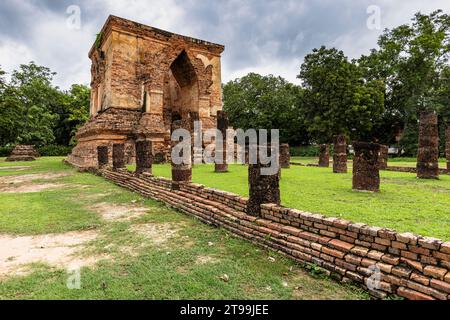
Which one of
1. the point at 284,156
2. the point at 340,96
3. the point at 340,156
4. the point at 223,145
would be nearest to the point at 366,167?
the point at 340,156

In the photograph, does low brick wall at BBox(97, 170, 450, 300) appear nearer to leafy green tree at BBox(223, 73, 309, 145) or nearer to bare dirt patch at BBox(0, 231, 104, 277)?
bare dirt patch at BBox(0, 231, 104, 277)

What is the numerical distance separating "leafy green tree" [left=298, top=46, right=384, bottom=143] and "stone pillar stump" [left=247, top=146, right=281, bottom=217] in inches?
897

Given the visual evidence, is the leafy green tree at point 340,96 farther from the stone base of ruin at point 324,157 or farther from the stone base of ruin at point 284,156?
the stone base of ruin at point 284,156

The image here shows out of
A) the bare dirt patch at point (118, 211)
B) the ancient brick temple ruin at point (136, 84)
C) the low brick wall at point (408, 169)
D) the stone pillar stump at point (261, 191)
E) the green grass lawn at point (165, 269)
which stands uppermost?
the ancient brick temple ruin at point (136, 84)

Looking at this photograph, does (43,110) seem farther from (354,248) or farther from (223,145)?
(354,248)

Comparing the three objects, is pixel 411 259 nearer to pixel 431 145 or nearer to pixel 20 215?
pixel 20 215

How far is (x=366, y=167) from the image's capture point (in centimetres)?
616

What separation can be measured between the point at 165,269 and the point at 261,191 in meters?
1.69

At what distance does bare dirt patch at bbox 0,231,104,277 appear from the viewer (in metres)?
3.17

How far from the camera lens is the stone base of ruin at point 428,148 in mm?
8578

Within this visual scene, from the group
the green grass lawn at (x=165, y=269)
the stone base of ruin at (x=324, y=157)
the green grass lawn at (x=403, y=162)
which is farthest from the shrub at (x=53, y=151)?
the green grass lawn at (x=165, y=269)

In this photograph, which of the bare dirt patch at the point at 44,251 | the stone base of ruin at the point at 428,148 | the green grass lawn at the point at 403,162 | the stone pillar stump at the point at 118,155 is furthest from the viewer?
the green grass lawn at the point at 403,162

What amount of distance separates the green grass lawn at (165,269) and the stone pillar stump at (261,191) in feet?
1.68

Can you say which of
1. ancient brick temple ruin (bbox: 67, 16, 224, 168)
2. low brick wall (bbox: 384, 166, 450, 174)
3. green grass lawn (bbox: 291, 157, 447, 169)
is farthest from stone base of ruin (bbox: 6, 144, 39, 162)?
low brick wall (bbox: 384, 166, 450, 174)
